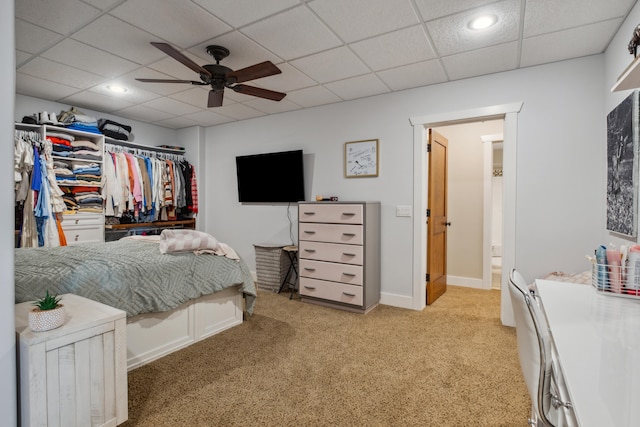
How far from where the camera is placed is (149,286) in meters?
2.16

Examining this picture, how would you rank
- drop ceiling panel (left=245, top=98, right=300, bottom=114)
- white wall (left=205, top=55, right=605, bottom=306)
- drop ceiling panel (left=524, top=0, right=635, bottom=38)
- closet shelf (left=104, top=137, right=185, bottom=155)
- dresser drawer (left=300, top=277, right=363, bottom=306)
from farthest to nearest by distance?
closet shelf (left=104, top=137, right=185, bottom=155) < drop ceiling panel (left=245, top=98, right=300, bottom=114) < dresser drawer (left=300, top=277, right=363, bottom=306) < white wall (left=205, top=55, right=605, bottom=306) < drop ceiling panel (left=524, top=0, right=635, bottom=38)

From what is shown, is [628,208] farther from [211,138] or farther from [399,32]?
[211,138]

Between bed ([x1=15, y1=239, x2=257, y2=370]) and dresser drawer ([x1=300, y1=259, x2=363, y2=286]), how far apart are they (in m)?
0.84

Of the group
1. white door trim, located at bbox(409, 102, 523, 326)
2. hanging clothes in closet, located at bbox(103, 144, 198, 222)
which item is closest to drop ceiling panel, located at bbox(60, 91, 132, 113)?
hanging clothes in closet, located at bbox(103, 144, 198, 222)

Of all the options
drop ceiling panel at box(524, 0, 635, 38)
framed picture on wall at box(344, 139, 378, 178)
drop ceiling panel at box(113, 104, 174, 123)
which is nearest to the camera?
drop ceiling panel at box(524, 0, 635, 38)

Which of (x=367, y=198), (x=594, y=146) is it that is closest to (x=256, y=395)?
(x=367, y=198)

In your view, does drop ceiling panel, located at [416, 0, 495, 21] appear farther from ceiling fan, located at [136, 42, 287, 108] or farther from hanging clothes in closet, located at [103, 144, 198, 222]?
hanging clothes in closet, located at [103, 144, 198, 222]

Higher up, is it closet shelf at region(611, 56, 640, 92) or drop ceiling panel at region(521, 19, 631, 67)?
drop ceiling panel at region(521, 19, 631, 67)

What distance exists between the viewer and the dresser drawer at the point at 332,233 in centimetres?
327

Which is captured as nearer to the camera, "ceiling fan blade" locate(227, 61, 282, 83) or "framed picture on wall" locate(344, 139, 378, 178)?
"ceiling fan blade" locate(227, 61, 282, 83)

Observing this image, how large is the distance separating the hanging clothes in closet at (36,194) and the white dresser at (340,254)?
264 centimetres

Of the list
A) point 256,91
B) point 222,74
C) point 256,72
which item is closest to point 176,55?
point 222,74

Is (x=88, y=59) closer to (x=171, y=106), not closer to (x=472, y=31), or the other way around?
(x=171, y=106)

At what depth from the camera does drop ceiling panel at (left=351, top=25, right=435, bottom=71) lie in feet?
7.74
